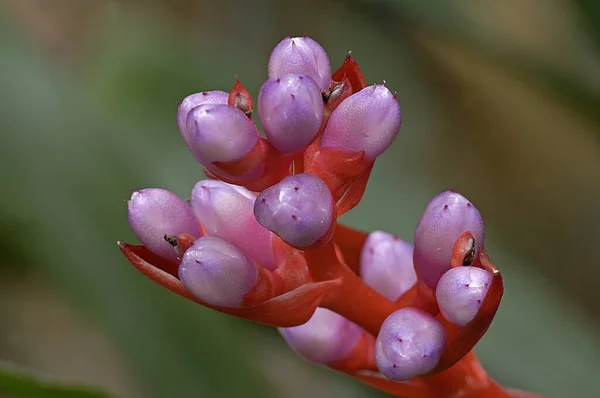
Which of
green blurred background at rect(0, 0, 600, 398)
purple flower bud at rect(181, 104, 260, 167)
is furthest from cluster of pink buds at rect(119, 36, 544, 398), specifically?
green blurred background at rect(0, 0, 600, 398)

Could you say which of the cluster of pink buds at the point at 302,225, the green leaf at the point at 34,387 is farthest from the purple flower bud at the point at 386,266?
the green leaf at the point at 34,387

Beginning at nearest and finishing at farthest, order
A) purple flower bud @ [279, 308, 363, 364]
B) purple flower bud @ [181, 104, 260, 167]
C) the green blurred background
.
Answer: purple flower bud @ [181, 104, 260, 167], purple flower bud @ [279, 308, 363, 364], the green blurred background

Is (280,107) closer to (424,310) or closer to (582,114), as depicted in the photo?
(424,310)

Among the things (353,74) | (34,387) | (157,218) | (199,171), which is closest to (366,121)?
(353,74)

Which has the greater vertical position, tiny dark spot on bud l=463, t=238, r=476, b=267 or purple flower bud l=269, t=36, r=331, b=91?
purple flower bud l=269, t=36, r=331, b=91

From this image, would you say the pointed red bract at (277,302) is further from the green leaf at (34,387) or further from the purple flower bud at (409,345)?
the green leaf at (34,387)

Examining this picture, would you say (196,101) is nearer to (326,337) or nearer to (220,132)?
(220,132)

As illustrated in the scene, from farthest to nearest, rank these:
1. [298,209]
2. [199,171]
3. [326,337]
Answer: [199,171], [326,337], [298,209]

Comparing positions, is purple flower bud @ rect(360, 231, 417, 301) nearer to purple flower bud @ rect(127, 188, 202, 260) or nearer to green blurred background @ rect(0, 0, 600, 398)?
purple flower bud @ rect(127, 188, 202, 260)
